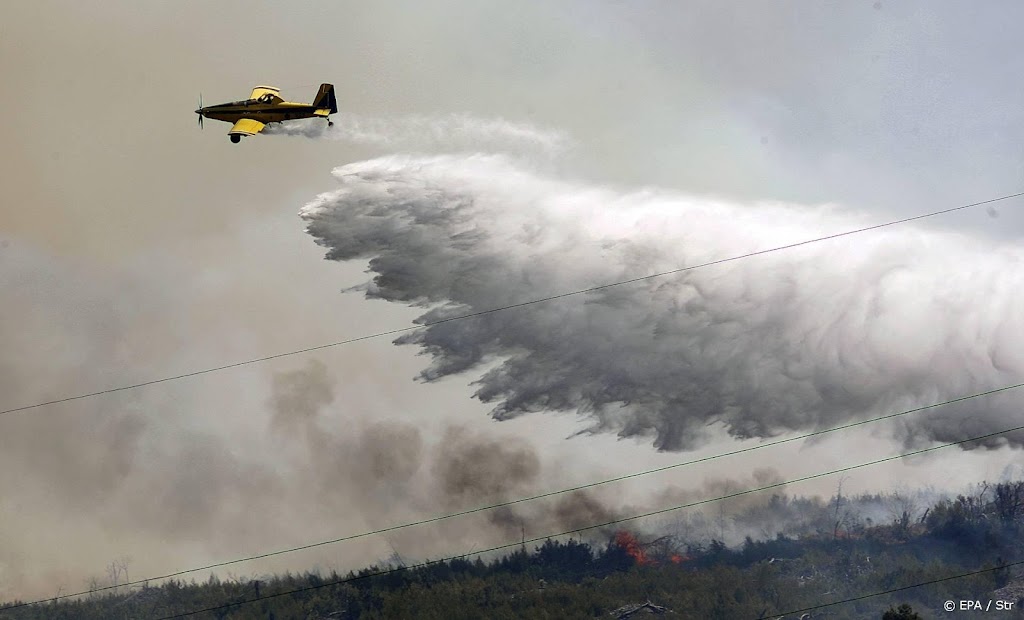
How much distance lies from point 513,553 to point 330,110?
39311mm

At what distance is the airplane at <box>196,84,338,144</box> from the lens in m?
64.8

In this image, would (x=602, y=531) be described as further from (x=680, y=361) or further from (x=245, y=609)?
(x=680, y=361)

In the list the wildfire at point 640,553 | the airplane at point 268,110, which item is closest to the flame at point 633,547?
the wildfire at point 640,553

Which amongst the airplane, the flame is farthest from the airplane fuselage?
the flame

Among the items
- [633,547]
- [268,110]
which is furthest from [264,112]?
[633,547]

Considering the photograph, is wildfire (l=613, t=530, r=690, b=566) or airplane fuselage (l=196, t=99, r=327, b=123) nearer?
airplane fuselage (l=196, t=99, r=327, b=123)

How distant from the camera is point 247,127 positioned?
65188 millimetres

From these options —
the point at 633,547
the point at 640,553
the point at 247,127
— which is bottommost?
the point at 640,553

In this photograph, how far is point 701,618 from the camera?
303 feet

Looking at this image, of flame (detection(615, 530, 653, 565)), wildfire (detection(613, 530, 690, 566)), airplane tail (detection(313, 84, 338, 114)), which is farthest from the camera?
wildfire (detection(613, 530, 690, 566))

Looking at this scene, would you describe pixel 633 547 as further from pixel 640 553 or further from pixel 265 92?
pixel 265 92

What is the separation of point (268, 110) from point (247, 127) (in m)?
1.29

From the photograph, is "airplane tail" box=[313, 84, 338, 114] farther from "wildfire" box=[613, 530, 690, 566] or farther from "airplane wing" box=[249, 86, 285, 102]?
"wildfire" box=[613, 530, 690, 566]

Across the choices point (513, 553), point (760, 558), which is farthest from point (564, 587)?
point (760, 558)
